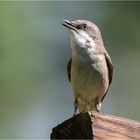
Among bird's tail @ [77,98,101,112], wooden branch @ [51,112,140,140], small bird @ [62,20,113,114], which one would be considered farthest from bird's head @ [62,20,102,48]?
wooden branch @ [51,112,140,140]

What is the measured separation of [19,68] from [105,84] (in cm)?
340

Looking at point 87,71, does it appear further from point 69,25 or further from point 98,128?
point 98,128

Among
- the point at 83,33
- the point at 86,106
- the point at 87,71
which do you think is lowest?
the point at 86,106

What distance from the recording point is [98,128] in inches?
170

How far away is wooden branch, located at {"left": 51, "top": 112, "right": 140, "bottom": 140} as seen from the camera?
14.1 ft

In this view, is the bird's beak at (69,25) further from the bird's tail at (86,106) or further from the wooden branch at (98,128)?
the wooden branch at (98,128)

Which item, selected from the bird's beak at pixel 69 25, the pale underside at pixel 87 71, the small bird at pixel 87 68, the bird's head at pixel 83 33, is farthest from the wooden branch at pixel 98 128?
the bird's beak at pixel 69 25

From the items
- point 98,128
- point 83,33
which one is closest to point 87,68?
point 83,33

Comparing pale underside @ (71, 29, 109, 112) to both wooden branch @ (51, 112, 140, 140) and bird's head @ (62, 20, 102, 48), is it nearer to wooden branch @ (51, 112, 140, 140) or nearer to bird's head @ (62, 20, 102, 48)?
bird's head @ (62, 20, 102, 48)

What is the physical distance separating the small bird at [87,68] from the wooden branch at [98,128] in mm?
2817

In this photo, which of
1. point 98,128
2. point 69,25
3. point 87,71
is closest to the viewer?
point 98,128

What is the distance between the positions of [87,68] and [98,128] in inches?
125

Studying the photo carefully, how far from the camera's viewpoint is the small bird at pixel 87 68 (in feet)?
24.6

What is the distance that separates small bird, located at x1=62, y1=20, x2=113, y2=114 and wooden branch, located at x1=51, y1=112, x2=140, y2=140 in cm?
282
